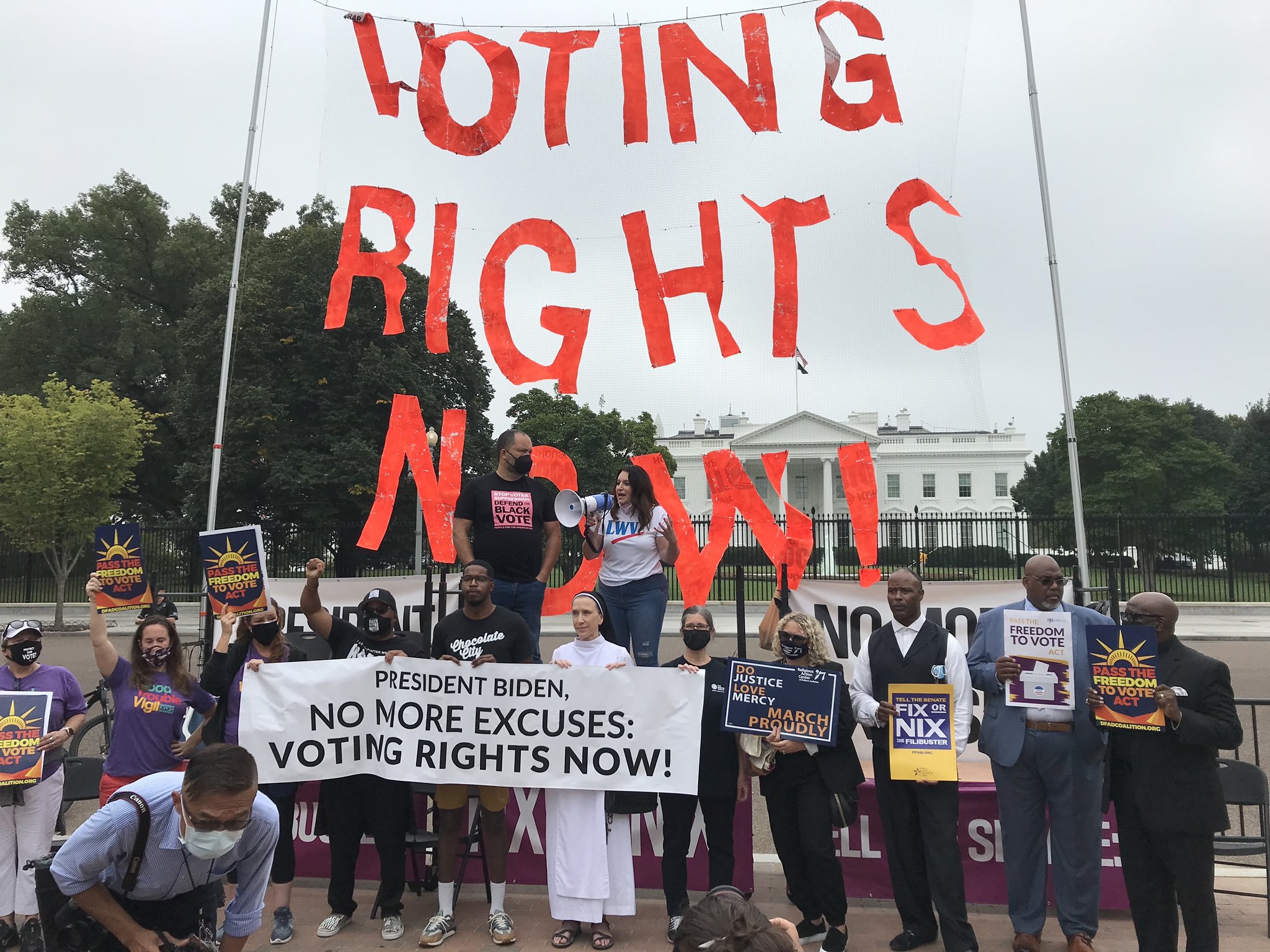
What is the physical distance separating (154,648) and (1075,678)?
4.87 metres

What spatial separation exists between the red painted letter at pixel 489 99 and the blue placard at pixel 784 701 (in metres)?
5.83

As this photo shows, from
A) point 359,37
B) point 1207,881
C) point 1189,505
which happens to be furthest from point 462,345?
point 1189,505

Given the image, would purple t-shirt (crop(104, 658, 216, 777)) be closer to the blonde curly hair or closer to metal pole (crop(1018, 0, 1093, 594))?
the blonde curly hair

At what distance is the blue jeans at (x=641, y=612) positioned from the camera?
6.27 m

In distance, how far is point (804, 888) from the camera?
4684 millimetres

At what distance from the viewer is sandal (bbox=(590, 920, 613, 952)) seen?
4.61 meters

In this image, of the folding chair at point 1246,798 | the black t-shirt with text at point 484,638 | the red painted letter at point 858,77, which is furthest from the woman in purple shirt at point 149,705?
the red painted letter at point 858,77

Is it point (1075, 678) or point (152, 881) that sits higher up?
point (1075, 678)

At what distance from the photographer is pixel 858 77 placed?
24.8ft

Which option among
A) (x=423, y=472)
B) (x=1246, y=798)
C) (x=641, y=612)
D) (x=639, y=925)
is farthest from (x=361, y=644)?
(x=1246, y=798)

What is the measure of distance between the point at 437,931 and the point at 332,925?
0.63m

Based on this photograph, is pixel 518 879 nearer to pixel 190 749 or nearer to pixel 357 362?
pixel 190 749

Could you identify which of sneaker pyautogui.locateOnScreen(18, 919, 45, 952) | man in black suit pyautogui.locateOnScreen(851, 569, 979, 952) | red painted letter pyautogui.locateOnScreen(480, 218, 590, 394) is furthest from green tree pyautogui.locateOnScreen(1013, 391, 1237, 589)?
sneaker pyautogui.locateOnScreen(18, 919, 45, 952)

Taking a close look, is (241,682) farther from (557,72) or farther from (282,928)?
(557,72)
